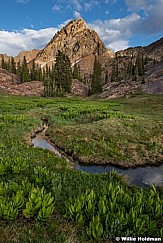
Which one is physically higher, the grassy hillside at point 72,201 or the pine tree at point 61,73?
the pine tree at point 61,73

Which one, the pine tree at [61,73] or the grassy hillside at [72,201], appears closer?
the grassy hillside at [72,201]

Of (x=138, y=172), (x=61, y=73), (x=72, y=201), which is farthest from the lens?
(x=61, y=73)

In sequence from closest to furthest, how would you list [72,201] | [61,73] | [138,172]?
1. [72,201]
2. [138,172]
3. [61,73]

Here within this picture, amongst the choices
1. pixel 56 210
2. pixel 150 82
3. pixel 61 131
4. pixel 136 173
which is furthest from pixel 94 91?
pixel 56 210

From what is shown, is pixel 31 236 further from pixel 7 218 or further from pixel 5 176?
pixel 5 176

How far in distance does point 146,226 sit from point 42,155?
7.55m

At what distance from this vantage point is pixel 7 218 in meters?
4.99

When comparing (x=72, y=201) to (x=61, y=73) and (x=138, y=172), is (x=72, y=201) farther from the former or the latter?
(x=61, y=73)

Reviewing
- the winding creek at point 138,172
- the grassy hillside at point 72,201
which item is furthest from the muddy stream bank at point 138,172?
the grassy hillside at point 72,201

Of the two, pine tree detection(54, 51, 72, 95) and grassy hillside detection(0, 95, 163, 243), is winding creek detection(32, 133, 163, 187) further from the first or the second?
pine tree detection(54, 51, 72, 95)

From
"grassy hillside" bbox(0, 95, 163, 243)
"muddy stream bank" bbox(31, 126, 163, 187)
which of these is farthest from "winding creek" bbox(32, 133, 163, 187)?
"grassy hillside" bbox(0, 95, 163, 243)

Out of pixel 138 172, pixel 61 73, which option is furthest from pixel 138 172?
pixel 61 73

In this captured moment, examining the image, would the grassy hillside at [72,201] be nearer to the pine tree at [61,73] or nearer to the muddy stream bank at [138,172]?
the muddy stream bank at [138,172]

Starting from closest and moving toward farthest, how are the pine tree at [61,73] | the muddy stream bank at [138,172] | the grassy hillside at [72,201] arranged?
the grassy hillside at [72,201] → the muddy stream bank at [138,172] → the pine tree at [61,73]
